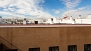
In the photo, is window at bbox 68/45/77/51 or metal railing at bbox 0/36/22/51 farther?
window at bbox 68/45/77/51

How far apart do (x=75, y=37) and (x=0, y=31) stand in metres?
7.96

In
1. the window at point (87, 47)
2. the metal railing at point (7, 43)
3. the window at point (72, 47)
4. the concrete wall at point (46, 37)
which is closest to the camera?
the metal railing at point (7, 43)

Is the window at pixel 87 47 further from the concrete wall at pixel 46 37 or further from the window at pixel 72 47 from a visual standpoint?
the window at pixel 72 47

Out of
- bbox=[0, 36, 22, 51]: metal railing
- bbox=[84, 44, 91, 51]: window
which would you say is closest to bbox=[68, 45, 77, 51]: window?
bbox=[84, 44, 91, 51]: window


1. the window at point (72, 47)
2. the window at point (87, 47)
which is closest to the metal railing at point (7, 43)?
the window at point (72, 47)

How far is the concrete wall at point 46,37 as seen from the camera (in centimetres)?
1397

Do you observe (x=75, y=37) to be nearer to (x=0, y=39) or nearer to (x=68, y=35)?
(x=68, y=35)

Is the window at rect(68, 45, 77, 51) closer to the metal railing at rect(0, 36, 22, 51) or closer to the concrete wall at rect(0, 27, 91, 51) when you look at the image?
the concrete wall at rect(0, 27, 91, 51)

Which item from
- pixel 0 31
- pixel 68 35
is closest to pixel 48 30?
pixel 68 35

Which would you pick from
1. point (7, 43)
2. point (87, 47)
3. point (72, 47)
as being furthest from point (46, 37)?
point (87, 47)

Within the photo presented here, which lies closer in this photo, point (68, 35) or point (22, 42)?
point (22, 42)

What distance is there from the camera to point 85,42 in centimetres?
1602

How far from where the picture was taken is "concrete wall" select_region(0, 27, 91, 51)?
45.8ft

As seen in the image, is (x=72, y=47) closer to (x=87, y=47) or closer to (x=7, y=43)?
(x=87, y=47)
